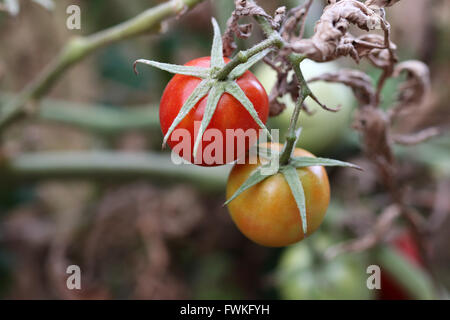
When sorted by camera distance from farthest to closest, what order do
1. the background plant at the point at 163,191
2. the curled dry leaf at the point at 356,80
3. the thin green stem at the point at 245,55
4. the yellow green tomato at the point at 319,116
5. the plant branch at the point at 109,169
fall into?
1. the yellow green tomato at the point at 319,116
2. the plant branch at the point at 109,169
3. the background plant at the point at 163,191
4. the curled dry leaf at the point at 356,80
5. the thin green stem at the point at 245,55

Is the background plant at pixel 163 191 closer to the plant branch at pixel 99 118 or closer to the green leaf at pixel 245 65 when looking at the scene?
the plant branch at pixel 99 118

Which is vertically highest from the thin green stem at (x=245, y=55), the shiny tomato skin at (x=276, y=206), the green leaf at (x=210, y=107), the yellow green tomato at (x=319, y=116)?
the yellow green tomato at (x=319, y=116)

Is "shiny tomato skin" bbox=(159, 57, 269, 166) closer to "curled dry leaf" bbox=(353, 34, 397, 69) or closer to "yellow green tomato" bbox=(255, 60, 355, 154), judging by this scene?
"curled dry leaf" bbox=(353, 34, 397, 69)

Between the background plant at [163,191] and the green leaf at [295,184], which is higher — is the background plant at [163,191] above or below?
above

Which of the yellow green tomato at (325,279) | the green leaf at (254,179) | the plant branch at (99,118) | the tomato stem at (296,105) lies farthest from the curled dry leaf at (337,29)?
the plant branch at (99,118)

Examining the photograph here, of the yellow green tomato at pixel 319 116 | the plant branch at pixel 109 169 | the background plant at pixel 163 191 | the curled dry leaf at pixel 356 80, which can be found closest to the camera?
the curled dry leaf at pixel 356 80

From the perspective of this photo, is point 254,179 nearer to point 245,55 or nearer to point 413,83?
point 245,55

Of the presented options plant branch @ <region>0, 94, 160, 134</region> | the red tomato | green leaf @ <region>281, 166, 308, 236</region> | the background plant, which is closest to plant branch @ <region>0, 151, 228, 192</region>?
the background plant

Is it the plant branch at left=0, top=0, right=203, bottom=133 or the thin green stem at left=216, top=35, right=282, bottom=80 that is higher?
the plant branch at left=0, top=0, right=203, bottom=133
